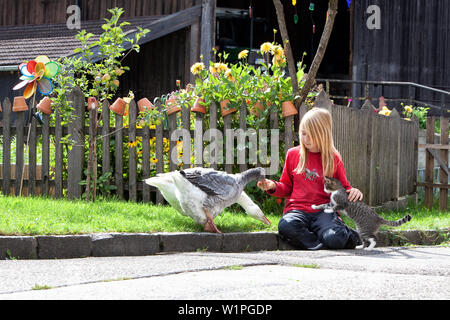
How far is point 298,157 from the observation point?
7.99 meters

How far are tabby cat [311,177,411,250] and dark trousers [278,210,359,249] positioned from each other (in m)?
0.12

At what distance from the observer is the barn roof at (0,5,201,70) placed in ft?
57.2

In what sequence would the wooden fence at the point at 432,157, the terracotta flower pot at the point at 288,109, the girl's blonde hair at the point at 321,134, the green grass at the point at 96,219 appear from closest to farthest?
the green grass at the point at 96,219 < the girl's blonde hair at the point at 321,134 < the terracotta flower pot at the point at 288,109 < the wooden fence at the point at 432,157

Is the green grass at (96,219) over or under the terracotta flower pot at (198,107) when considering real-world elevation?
under

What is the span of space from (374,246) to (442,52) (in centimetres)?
1484

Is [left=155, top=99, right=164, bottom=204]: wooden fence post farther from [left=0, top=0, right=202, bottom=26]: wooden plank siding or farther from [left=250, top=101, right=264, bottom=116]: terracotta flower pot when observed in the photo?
[left=0, top=0, right=202, bottom=26]: wooden plank siding

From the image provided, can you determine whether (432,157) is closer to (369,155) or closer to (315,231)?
(369,155)

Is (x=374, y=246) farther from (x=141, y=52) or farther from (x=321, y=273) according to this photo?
(x=141, y=52)

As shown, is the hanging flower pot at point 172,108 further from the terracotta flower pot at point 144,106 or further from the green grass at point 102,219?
the green grass at point 102,219

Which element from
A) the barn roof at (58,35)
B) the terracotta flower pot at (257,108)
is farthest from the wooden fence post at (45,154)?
the barn roof at (58,35)

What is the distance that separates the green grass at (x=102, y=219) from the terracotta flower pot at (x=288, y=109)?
1197 mm

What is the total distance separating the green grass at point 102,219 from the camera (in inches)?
288

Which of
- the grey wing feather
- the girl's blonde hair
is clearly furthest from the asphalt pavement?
the girl's blonde hair

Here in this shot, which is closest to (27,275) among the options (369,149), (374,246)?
(374,246)
